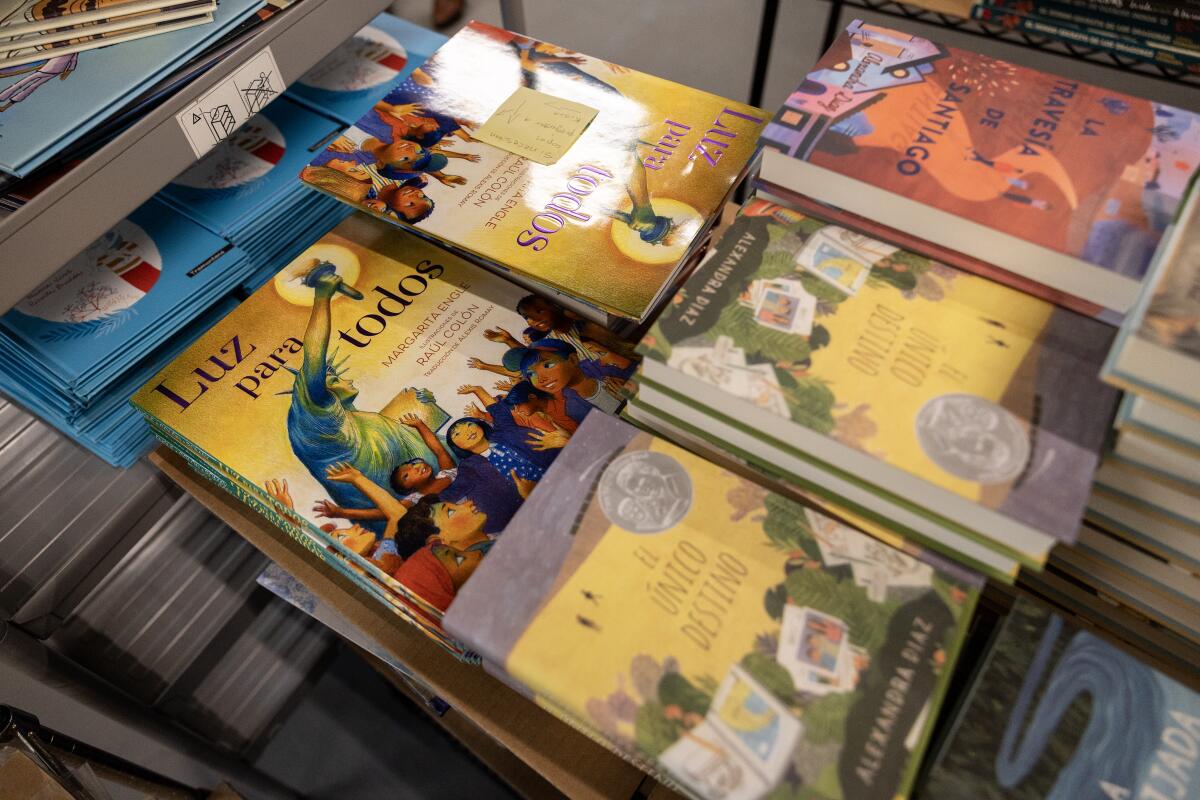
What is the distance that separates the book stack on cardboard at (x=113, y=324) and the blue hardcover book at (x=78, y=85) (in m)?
0.20

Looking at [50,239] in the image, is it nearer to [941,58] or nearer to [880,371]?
[880,371]

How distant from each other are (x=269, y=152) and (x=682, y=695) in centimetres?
98

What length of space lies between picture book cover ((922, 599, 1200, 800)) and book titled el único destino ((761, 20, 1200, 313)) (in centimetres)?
29

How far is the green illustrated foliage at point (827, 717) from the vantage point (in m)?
0.56

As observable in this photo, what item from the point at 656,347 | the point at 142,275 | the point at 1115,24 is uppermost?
the point at 1115,24

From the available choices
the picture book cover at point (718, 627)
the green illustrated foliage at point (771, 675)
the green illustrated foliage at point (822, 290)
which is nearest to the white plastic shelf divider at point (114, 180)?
the picture book cover at point (718, 627)

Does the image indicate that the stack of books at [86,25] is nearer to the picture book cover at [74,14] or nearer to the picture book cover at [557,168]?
the picture book cover at [74,14]

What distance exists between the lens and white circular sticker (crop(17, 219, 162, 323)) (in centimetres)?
96

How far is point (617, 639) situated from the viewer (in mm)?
606

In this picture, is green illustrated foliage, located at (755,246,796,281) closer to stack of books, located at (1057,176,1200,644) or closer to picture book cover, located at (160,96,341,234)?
stack of books, located at (1057,176,1200,644)

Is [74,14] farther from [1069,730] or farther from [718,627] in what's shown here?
[1069,730]

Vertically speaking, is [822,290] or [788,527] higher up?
[822,290]

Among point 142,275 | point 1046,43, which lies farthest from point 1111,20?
point 142,275

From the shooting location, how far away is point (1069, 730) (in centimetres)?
58
